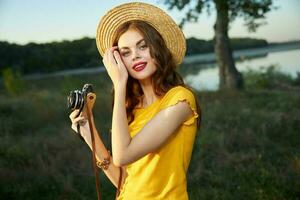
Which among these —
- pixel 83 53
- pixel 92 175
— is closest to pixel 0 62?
pixel 83 53

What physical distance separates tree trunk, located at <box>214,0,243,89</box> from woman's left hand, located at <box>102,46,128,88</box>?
9.34 meters

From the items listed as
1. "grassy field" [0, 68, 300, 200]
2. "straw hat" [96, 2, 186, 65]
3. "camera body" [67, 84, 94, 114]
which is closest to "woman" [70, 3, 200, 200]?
"straw hat" [96, 2, 186, 65]

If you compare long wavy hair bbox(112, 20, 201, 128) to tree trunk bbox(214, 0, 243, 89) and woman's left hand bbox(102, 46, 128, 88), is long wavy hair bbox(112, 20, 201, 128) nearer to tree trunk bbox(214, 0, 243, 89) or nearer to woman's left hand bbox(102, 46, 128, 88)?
woman's left hand bbox(102, 46, 128, 88)

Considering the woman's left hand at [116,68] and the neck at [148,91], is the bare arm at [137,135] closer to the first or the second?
the woman's left hand at [116,68]

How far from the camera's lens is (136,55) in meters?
1.45

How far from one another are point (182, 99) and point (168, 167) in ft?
0.72

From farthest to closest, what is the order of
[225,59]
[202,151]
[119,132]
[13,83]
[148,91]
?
[225,59]
[13,83]
[202,151]
[148,91]
[119,132]

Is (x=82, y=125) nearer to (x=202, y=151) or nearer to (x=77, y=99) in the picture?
(x=77, y=99)

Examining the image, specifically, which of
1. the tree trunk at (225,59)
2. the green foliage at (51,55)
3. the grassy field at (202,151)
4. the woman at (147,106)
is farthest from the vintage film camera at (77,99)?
the tree trunk at (225,59)

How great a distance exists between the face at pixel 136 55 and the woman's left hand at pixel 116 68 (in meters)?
0.05

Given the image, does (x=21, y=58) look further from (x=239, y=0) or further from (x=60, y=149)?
(x=239, y=0)

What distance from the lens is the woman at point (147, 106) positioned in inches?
51.6

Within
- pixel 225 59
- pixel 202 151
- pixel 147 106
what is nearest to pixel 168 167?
pixel 147 106

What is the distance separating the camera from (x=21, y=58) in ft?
29.0
